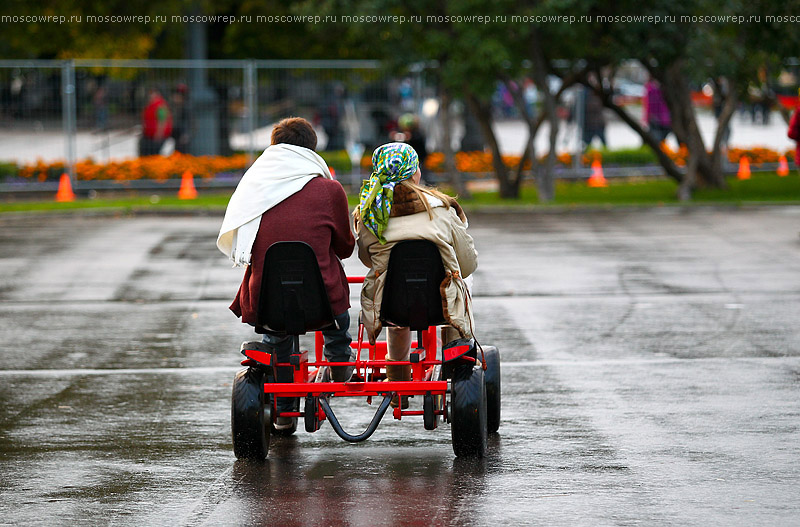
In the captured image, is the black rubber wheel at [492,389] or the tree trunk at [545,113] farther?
the tree trunk at [545,113]

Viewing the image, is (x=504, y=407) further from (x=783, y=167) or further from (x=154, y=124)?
(x=783, y=167)

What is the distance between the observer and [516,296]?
489 inches

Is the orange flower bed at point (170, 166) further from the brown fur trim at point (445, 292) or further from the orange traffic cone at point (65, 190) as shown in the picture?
the brown fur trim at point (445, 292)

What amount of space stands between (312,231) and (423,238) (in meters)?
0.56

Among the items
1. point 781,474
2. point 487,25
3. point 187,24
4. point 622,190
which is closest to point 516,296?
point 781,474

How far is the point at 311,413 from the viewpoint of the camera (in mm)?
6316

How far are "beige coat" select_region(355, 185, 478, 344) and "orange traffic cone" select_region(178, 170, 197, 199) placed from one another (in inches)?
673

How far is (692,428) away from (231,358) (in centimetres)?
383

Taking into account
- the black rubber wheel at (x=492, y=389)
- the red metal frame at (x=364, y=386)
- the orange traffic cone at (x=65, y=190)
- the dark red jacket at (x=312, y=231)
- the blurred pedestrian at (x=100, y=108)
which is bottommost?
the black rubber wheel at (x=492, y=389)

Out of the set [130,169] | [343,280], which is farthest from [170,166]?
[343,280]

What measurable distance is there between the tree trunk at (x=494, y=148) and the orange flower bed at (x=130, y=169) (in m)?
5.47

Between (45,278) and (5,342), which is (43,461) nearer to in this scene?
(5,342)

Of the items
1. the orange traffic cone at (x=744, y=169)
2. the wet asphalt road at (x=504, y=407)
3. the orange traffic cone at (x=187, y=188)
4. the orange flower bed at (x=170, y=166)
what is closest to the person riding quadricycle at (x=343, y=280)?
the wet asphalt road at (x=504, y=407)

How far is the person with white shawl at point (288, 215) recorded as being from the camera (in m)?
6.38
